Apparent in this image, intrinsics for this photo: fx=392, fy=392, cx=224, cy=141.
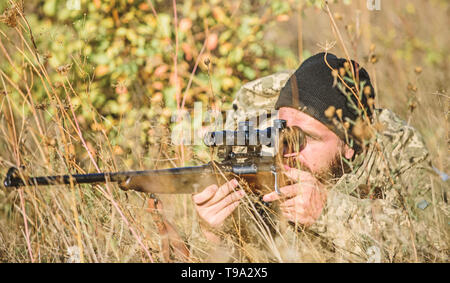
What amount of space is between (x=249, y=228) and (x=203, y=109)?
5.12ft

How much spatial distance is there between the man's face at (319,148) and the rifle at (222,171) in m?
0.40

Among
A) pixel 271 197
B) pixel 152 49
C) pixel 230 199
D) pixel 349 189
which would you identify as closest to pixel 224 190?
pixel 230 199

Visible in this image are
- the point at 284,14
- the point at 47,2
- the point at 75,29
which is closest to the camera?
the point at 47,2

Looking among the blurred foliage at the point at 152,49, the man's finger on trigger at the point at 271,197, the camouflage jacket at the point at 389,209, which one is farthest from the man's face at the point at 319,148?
the blurred foliage at the point at 152,49

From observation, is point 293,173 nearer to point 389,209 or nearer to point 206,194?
point 206,194

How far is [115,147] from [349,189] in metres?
1.49

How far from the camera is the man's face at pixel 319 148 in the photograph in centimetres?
237

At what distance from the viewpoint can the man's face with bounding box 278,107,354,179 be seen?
2.37 m

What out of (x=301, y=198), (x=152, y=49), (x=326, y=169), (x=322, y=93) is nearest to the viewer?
(x=301, y=198)

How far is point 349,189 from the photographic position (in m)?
2.04

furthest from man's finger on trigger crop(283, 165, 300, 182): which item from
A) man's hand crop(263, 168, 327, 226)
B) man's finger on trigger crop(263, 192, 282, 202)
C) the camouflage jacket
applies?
the camouflage jacket
